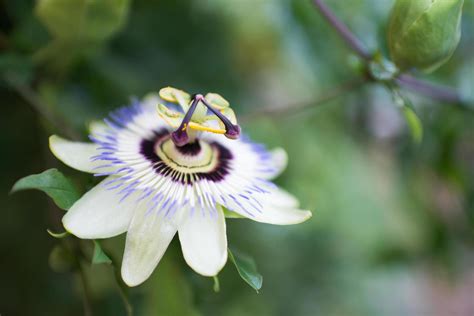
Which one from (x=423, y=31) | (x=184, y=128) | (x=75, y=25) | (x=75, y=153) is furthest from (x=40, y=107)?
(x=423, y=31)

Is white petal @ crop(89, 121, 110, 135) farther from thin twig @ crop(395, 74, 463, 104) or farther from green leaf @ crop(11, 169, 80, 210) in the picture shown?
thin twig @ crop(395, 74, 463, 104)

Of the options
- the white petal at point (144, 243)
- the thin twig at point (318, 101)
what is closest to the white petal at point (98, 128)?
the white petal at point (144, 243)

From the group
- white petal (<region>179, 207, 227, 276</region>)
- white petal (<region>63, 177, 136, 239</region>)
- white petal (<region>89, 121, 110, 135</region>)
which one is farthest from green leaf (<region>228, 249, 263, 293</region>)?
white petal (<region>89, 121, 110, 135</region>)

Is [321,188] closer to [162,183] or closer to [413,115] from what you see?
[413,115]

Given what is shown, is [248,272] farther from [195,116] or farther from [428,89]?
[428,89]

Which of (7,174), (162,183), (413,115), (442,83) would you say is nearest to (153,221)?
(162,183)
